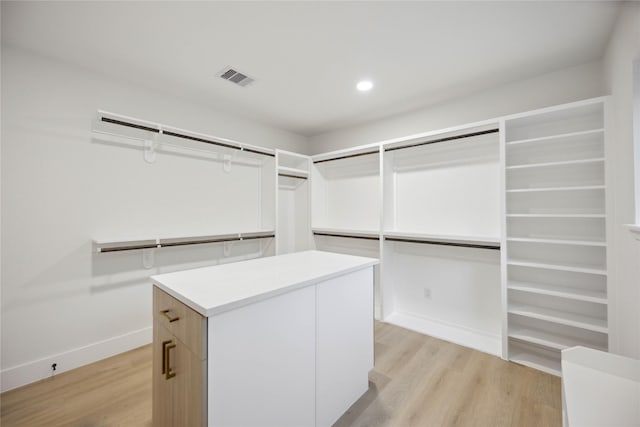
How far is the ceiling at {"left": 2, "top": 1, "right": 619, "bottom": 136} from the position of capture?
1.62 m

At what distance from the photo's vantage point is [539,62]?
2.19m

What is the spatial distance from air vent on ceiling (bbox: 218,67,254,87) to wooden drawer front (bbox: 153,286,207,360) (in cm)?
188

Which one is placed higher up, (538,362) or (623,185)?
(623,185)

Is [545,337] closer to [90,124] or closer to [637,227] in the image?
[637,227]

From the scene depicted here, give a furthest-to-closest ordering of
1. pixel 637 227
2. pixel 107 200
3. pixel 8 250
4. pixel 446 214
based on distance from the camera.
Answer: pixel 446 214 → pixel 107 200 → pixel 8 250 → pixel 637 227

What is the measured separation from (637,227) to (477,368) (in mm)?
1557

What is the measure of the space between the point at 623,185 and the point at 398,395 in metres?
2.06

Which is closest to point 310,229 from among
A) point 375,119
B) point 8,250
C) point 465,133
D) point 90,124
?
point 375,119

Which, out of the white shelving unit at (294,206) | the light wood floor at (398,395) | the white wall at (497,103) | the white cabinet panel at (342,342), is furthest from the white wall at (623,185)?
the white shelving unit at (294,206)

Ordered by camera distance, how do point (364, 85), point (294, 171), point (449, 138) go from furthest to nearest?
point (294, 171), point (449, 138), point (364, 85)

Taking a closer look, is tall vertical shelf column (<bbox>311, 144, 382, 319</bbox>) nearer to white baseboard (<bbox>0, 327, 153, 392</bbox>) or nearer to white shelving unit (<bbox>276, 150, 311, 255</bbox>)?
white shelving unit (<bbox>276, 150, 311, 255</bbox>)

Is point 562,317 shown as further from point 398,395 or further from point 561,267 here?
point 398,395

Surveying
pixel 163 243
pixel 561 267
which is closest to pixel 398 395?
pixel 561 267

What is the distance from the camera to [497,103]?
8.59ft
